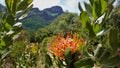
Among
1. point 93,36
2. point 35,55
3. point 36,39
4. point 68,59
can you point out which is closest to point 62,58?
point 68,59

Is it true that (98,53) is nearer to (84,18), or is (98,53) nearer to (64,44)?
(84,18)

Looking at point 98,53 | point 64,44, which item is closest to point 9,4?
point 64,44

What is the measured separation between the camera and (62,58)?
5.18 ft

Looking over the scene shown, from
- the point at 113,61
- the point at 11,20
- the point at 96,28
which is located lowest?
the point at 113,61

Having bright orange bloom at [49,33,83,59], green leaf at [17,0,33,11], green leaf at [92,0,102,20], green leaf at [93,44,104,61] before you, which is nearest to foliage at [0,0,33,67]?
green leaf at [17,0,33,11]

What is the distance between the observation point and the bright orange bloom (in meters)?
1.58

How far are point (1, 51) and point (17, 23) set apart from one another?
7.5 inches

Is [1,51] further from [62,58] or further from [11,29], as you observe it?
[62,58]

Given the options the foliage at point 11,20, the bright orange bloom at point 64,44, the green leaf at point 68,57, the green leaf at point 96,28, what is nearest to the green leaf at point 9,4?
the foliage at point 11,20

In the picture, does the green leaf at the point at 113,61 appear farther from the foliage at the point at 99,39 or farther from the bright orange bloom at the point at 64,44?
the bright orange bloom at the point at 64,44

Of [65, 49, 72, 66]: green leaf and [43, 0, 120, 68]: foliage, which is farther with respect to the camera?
[65, 49, 72, 66]: green leaf

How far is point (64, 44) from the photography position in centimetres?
163

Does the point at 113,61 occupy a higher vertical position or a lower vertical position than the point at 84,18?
lower

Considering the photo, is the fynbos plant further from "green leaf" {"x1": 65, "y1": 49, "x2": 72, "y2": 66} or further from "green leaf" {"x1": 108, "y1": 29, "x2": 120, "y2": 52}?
"green leaf" {"x1": 108, "y1": 29, "x2": 120, "y2": 52}
